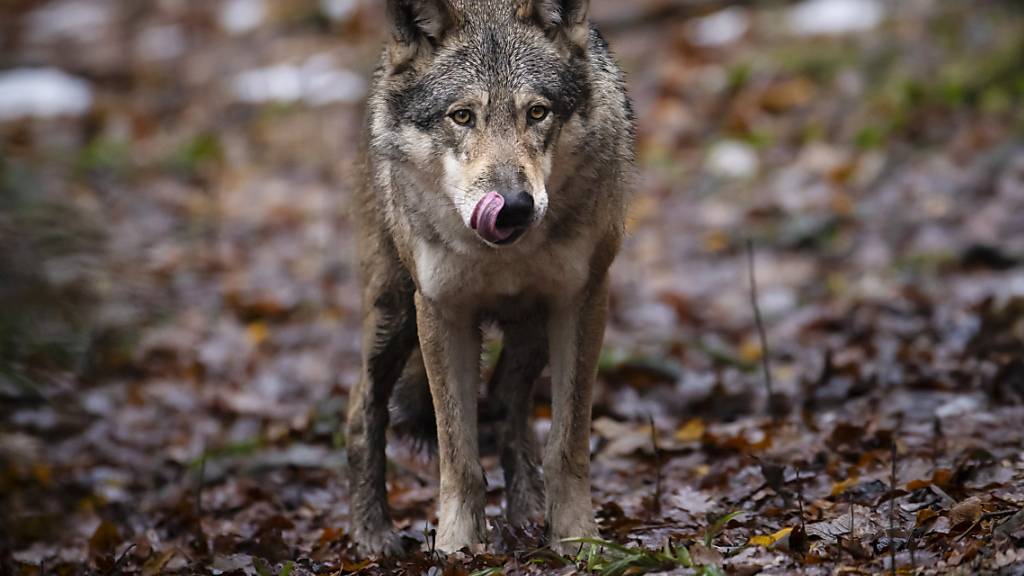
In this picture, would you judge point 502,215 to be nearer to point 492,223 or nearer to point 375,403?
point 492,223

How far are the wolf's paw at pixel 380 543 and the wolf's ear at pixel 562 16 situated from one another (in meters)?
2.50

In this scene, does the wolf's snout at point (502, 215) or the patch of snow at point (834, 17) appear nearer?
the wolf's snout at point (502, 215)

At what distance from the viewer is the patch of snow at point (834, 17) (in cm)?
1416

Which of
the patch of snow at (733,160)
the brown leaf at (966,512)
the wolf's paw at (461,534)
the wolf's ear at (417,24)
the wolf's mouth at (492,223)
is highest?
the wolf's ear at (417,24)

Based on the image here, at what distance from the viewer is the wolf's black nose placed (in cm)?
442

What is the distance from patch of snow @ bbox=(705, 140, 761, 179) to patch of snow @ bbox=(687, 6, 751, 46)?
246 cm

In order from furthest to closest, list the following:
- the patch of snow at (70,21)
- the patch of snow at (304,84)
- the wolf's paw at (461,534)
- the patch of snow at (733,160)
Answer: the patch of snow at (70,21)
the patch of snow at (304,84)
the patch of snow at (733,160)
the wolf's paw at (461,534)

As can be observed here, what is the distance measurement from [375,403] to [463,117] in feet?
6.58

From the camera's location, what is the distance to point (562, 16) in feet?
16.6

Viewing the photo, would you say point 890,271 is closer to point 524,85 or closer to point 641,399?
point 641,399

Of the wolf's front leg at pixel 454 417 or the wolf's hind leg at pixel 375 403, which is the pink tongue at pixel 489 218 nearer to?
the wolf's front leg at pixel 454 417

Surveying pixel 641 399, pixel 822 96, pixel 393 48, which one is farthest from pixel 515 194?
pixel 822 96

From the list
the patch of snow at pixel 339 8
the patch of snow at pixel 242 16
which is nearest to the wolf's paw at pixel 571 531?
the patch of snow at pixel 339 8

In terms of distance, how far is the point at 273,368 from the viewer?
948 cm
